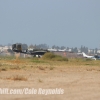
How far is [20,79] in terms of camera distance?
65.6ft

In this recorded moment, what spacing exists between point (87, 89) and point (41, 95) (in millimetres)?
3446

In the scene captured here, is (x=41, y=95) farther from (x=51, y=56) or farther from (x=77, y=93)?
(x=51, y=56)

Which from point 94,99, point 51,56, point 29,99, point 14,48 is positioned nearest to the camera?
point 29,99

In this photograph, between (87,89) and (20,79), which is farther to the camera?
(20,79)

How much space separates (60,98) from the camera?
47.0 ft

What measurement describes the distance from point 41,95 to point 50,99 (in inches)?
26.6

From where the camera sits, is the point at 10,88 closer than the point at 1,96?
No

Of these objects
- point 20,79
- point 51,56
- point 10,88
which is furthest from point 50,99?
point 51,56

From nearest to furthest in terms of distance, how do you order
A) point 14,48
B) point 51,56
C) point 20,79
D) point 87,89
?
point 87,89, point 20,79, point 51,56, point 14,48

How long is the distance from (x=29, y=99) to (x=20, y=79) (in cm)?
626

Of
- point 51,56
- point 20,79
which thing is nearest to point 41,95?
point 20,79

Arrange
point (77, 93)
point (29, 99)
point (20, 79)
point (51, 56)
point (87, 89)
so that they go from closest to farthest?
point (29, 99) → point (77, 93) → point (87, 89) → point (20, 79) → point (51, 56)

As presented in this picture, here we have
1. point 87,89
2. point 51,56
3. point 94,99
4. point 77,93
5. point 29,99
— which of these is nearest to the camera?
point 29,99

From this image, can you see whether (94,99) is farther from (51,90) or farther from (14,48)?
(14,48)
